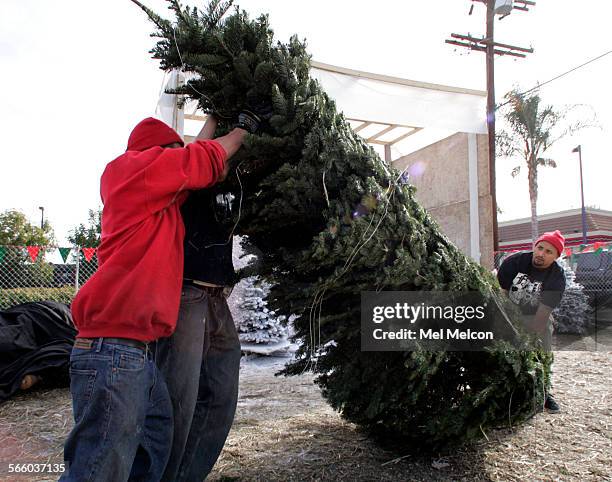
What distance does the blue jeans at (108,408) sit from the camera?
5.38 feet

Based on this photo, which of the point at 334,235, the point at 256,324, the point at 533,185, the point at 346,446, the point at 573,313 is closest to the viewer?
the point at 334,235

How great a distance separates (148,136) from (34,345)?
4147 millimetres

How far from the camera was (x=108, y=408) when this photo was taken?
65.4 inches

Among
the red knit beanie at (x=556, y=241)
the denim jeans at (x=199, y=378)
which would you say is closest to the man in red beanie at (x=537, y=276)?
the red knit beanie at (x=556, y=241)

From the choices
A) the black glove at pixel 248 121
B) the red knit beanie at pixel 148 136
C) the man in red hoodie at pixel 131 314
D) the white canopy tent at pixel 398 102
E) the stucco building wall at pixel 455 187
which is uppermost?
the white canopy tent at pixel 398 102

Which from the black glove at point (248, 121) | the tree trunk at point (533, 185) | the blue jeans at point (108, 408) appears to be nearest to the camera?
the blue jeans at point (108, 408)

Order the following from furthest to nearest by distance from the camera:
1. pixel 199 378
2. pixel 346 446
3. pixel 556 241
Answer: pixel 556 241 < pixel 346 446 < pixel 199 378

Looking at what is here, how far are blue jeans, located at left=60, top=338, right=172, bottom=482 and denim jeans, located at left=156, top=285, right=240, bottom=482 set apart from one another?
14 cm

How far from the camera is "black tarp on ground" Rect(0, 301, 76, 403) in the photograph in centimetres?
488

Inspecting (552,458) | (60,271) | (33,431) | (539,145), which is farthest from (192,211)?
(539,145)

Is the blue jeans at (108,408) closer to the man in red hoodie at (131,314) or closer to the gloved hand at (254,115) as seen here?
the man in red hoodie at (131,314)

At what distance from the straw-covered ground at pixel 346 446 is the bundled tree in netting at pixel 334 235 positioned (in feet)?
1.03

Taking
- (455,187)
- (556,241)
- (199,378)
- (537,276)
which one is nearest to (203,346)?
(199,378)

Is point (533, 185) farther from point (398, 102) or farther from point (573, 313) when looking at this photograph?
point (398, 102)
